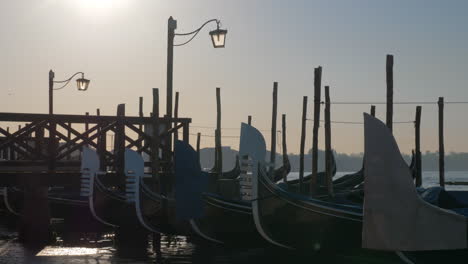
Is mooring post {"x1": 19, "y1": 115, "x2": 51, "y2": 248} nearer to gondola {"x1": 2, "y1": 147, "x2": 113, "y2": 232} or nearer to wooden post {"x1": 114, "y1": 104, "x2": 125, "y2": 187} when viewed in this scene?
wooden post {"x1": 114, "y1": 104, "x2": 125, "y2": 187}

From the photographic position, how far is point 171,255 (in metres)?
14.4

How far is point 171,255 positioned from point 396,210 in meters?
6.01

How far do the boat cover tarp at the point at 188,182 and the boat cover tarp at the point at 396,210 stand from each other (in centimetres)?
530

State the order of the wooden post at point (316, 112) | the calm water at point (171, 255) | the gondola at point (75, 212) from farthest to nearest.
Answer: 1. the wooden post at point (316, 112)
2. the gondola at point (75, 212)
3. the calm water at point (171, 255)

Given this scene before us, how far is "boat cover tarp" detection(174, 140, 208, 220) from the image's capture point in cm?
1429

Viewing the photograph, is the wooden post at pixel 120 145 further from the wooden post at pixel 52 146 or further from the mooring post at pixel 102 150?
the wooden post at pixel 52 146

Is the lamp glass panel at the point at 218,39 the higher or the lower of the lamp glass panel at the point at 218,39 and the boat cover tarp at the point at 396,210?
the higher

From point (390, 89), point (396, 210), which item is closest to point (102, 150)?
point (390, 89)

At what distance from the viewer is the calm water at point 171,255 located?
13.2 metres

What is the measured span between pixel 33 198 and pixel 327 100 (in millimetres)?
10565

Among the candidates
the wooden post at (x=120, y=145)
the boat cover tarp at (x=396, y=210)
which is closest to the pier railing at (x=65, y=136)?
the wooden post at (x=120, y=145)

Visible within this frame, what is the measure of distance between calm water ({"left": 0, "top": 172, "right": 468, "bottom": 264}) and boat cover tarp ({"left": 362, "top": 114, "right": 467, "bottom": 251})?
6.21ft

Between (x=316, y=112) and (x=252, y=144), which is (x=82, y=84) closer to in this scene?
(x=316, y=112)

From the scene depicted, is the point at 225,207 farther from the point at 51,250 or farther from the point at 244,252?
the point at 51,250
